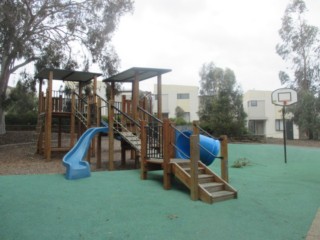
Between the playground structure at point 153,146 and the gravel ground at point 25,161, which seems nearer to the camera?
the playground structure at point 153,146

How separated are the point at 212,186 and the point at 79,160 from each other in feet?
12.9

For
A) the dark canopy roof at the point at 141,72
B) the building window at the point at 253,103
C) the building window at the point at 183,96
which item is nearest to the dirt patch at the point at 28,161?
the dark canopy roof at the point at 141,72

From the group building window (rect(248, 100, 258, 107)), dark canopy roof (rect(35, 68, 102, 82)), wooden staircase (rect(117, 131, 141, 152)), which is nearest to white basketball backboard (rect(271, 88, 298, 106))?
wooden staircase (rect(117, 131, 141, 152))

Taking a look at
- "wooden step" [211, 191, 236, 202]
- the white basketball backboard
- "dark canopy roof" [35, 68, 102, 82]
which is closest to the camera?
"wooden step" [211, 191, 236, 202]

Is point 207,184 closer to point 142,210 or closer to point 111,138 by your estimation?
point 142,210

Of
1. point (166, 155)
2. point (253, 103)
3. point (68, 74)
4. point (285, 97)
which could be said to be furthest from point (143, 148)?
point (253, 103)

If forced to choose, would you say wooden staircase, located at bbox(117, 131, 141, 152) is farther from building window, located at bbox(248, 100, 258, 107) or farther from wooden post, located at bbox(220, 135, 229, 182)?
building window, located at bbox(248, 100, 258, 107)

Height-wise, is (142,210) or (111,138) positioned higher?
(111,138)

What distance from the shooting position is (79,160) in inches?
342

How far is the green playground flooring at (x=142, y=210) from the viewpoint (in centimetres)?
444

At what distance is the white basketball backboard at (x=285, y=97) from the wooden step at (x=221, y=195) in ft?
29.8

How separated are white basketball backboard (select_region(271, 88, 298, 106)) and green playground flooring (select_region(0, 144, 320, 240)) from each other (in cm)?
673

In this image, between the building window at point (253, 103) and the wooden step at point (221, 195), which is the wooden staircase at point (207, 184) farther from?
the building window at point (253, 103)

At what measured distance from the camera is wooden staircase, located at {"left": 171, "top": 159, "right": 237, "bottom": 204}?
19.8ft
